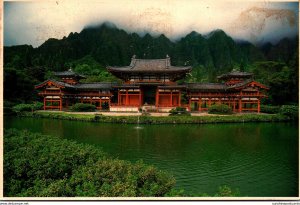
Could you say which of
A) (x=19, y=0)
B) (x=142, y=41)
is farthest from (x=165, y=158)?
(x=142, y=41)

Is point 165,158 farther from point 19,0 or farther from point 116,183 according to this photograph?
point 19,0

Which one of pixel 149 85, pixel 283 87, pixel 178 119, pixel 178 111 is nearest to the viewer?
pixel 178 119

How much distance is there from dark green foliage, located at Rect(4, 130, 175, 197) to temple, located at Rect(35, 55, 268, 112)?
74.7 ft

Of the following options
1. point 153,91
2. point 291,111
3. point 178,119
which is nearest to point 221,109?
point 178,119

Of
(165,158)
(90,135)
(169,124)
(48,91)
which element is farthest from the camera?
(48,91)

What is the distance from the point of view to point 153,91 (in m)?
36.3

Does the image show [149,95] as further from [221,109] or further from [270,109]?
[270,109]

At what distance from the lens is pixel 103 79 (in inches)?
2109

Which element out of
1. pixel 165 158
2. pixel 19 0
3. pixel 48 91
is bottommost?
pixel 165 158

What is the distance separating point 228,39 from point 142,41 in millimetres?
31366

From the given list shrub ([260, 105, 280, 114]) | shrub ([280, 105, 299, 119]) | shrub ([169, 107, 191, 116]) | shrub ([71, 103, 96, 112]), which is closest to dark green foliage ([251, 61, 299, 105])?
shrub ([260, 105, 280, 114])

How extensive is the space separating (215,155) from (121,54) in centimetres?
5865

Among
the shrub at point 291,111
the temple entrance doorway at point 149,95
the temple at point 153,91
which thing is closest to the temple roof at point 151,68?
the temple at point 153,91

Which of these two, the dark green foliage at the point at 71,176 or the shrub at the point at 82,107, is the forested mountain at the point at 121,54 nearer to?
the shrub at the point at 82,107
